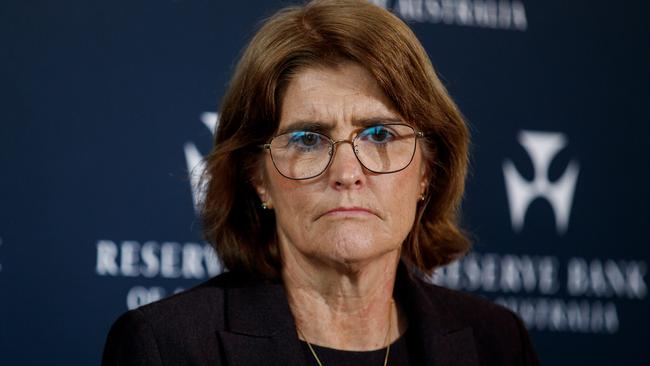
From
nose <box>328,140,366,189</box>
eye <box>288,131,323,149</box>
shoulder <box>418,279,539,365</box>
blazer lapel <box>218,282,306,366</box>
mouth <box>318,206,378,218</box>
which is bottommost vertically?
shoulder <box>418,279,539,365</box>

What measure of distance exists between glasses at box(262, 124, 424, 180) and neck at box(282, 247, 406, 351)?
20 cm

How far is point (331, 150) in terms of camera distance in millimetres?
1978

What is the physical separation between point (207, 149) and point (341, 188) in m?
0.86

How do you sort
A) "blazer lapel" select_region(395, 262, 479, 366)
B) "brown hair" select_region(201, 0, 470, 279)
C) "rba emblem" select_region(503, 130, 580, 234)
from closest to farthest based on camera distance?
"brown hair" select_region(201, 0, 470, 279) → "blazer lapel" select_region(395, 262, 479, 366) → "rba emblem" select_region(503, 130, 580, 234)

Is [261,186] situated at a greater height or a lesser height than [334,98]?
lesser

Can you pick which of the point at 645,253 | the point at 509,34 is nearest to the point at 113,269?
the point at 509,34

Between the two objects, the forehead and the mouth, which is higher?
the forehead

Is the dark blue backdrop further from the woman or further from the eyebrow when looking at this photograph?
the eyebrow

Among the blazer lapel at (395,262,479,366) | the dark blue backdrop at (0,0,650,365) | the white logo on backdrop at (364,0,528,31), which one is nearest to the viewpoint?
the blazer lapel at (395,262,479,366)

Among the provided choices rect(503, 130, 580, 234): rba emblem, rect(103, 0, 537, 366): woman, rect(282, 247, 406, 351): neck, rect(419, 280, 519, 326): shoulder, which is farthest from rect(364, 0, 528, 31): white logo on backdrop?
rect(282, 247, 406, 351): neck

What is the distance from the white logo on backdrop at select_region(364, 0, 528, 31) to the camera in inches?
114

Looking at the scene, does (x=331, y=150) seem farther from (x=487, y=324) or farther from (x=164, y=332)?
(x=487, y=324)

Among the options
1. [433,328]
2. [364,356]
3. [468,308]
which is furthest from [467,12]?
[364,356]

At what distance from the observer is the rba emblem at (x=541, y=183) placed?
299 centimetres
